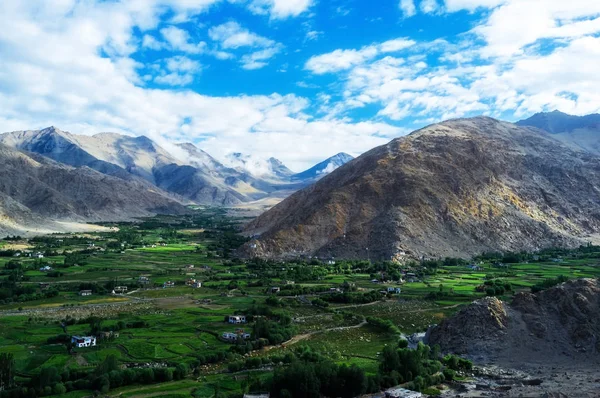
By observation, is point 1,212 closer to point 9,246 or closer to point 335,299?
point 9,246

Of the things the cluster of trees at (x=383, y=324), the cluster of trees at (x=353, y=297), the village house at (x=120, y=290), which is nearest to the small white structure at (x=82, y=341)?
the cluster of trees at (x=383, y=324)

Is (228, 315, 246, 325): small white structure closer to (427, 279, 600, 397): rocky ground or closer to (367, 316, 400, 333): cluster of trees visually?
(367, 316, 400, 333): cluster of trees

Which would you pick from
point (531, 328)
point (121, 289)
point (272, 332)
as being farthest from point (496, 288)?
point (121, 289)

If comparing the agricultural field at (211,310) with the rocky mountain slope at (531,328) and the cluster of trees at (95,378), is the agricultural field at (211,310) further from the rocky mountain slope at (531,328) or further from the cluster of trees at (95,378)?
the rocky mountain slope at (531,328)

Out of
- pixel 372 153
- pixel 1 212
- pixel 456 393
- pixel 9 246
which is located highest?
pixel 372 153

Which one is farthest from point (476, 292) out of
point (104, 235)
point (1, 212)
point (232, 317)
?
point (1, 212)

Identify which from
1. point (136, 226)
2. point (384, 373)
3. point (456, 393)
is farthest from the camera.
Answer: point (136, 226)

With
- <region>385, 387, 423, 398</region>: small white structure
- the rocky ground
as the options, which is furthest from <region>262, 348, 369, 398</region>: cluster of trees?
the rocky ground
